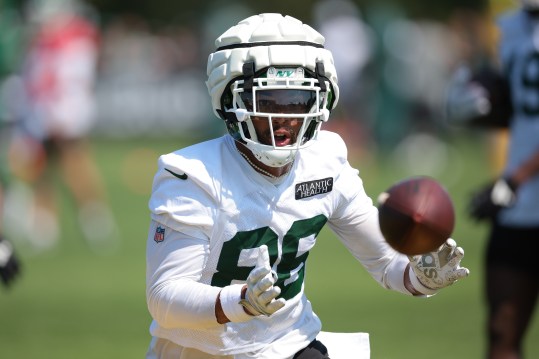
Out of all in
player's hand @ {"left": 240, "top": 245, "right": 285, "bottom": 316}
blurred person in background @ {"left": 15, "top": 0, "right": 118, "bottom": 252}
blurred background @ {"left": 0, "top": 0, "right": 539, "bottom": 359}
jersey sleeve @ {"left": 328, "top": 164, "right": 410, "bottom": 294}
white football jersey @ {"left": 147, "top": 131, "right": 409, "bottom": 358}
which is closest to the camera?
player's hand @ {"left": 240, "top": 245, "right": 285, "bottom": 316}

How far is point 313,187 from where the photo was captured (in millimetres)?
3934

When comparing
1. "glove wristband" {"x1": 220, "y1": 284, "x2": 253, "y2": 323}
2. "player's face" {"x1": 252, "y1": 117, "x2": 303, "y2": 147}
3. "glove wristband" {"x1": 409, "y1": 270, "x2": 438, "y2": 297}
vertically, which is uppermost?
"player's face" {"x1": 252, "y1": 117, "x2": 303, "y2": 147}

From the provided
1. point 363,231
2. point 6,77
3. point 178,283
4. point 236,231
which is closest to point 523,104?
point 363,231

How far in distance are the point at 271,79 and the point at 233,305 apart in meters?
0.79

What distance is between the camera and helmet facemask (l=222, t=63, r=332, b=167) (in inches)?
147

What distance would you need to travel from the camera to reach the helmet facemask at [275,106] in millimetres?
3746

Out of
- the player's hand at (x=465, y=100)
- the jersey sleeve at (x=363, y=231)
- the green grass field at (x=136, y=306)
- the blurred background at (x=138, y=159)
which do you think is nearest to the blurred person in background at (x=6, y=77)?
the blurred background at (x=138, y=159)

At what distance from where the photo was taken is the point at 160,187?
3.75 m

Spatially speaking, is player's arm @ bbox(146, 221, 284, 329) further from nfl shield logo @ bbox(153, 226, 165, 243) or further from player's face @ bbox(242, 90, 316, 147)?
player's face @ bbox(242, 90, 316, 147)

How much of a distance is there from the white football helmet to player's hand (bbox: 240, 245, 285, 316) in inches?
19.9

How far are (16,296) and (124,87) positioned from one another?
1623 cm

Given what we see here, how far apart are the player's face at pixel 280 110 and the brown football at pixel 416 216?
1.30ft

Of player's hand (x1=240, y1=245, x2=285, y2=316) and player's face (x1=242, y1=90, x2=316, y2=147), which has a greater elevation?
player's face (x1=242, y1=90, x2=316, y2=147)

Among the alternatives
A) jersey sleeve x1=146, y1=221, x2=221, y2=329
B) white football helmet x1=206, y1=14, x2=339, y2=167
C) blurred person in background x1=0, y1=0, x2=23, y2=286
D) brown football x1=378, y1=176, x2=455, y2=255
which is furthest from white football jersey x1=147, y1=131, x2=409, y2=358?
blurred person in background x1=0, y1=0, x2=23, y2=286
